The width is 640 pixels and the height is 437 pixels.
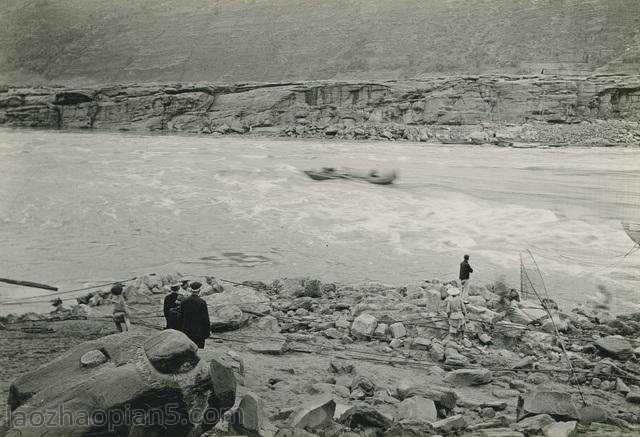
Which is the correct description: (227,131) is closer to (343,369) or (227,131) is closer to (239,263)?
(239,263)

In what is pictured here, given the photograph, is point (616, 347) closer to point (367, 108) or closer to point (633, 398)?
point (633, 398)

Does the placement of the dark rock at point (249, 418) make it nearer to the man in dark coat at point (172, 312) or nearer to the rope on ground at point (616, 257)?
the man in dark coat at point (172, 312)

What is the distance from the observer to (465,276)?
8086 millimetres

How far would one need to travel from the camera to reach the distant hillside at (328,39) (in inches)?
1854

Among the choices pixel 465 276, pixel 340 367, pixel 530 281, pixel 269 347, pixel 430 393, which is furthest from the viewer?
pixel 530 281

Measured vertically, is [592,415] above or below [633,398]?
above

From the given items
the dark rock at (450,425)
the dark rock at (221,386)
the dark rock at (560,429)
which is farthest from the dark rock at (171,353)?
the dark rock at (560,429)

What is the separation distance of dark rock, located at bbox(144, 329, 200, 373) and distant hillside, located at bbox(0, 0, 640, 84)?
43102 mm

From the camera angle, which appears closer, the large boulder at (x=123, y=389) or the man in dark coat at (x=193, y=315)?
the large boulder at (x=123, y=389)

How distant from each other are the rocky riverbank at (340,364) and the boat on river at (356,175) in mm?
11629

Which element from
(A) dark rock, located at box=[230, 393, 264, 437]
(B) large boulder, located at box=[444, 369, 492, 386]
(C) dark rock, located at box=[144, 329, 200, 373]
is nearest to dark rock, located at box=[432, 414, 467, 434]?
(B) large boulder, located at box=[444, 369, 492, 386]

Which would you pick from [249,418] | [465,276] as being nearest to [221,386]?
[249,418]

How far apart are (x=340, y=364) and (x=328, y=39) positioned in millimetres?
65439

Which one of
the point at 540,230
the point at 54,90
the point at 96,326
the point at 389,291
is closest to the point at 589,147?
the point at 540,230
